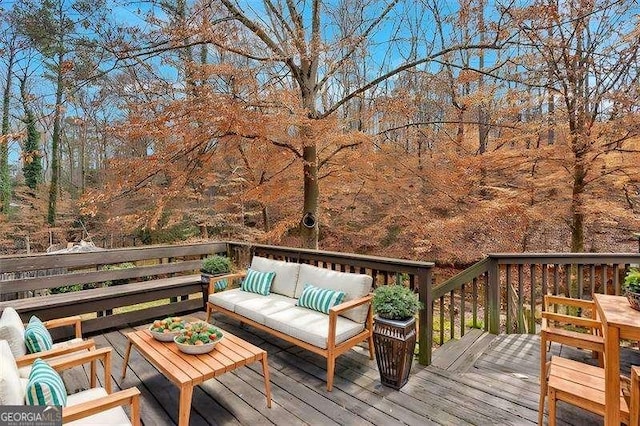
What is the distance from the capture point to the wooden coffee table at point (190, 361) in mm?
2219

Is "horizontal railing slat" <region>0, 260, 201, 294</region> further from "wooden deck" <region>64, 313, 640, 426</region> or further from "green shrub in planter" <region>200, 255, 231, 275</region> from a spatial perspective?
"wooden deck" <region>64, 313, 640, 426</region>

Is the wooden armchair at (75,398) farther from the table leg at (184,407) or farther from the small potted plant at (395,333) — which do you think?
the small potted plant at (395,333)

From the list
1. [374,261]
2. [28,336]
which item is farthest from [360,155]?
[28,336]

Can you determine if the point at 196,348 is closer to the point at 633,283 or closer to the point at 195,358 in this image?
the point at 195,358

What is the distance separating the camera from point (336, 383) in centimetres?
294

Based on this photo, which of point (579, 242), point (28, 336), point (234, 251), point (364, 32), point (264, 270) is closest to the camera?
point (28, 336)

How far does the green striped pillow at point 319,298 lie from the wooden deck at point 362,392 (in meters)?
0.52

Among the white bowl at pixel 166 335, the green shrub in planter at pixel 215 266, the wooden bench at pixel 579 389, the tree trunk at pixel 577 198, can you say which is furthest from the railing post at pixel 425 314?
the tree trunk at pixel 577 198

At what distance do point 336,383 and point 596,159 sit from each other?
6.64 metres

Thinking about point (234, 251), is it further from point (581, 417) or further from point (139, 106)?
point (581, 417)

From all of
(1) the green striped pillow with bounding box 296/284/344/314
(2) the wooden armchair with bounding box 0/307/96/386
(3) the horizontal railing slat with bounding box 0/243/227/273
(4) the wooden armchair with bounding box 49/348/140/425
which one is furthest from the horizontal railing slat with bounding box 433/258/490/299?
(3) the horizontal railing slat with bounding box 0/243/227/273

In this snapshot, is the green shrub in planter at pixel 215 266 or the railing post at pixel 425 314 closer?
the railing post at pixel 425 314
